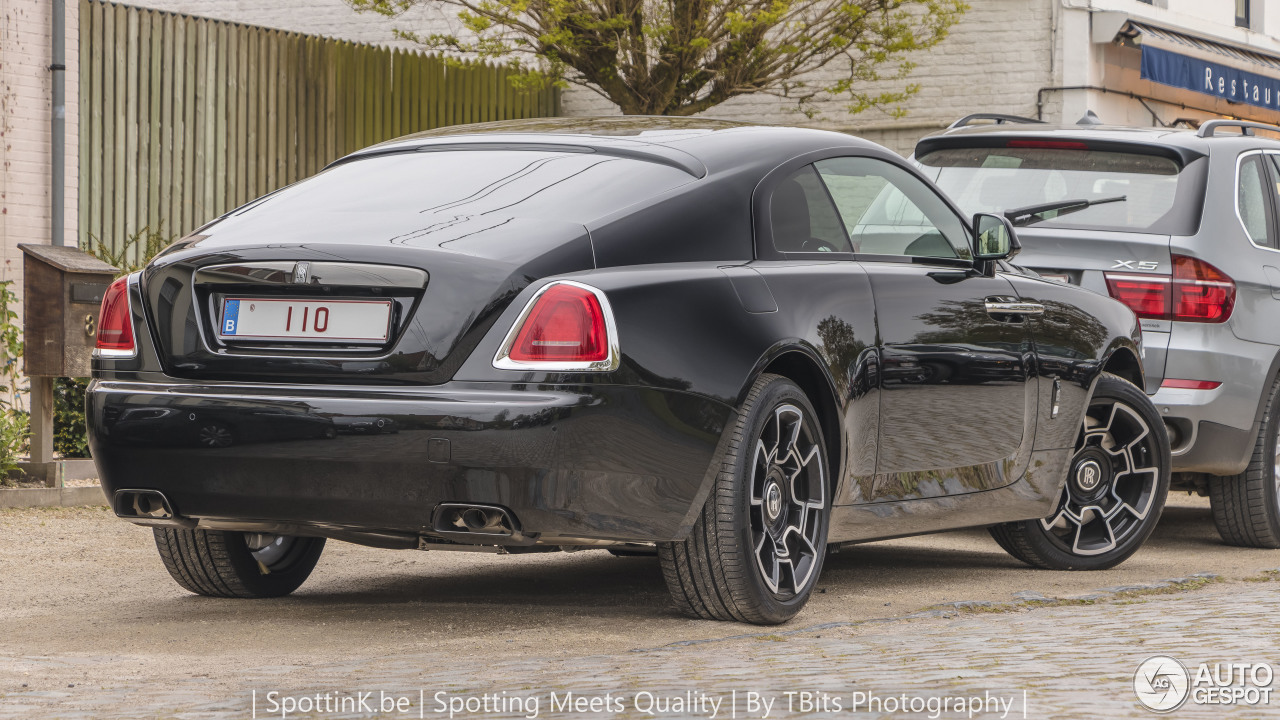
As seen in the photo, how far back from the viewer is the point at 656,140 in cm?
539

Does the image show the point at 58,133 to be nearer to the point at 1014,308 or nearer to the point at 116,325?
the point at 116,325

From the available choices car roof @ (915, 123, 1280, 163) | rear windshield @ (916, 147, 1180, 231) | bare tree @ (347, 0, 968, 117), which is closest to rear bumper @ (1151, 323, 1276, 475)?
rear windshield @ (916, 147, 1180, 231)

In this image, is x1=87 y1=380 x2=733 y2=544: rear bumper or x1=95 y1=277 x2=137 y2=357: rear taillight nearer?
x1=87 y1=380 x2=733 y2=544: rear bumper

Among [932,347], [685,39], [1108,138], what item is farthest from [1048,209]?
[685,39]

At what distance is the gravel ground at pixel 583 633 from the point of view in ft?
13.0

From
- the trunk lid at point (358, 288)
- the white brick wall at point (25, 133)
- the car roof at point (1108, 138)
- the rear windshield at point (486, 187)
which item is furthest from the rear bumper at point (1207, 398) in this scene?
the white brick wall at point (25, 133)

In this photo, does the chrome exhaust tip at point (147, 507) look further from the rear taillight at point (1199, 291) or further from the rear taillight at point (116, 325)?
the rear taillight at point (1199, 291)

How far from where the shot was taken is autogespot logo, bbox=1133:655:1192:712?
3730 mm

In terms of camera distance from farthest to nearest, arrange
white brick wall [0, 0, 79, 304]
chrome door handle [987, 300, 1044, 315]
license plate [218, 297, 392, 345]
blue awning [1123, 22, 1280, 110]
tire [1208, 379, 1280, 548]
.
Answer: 1. blue awning [1123, 22, 1280, 110]
2. white brick wall [0, 0, 79, 304]
3. tire [1208, 379, 1280, 548]
4. chrome door handle [987, 300, 1044, 315]
5. license plate [218, 297, 392, 345]

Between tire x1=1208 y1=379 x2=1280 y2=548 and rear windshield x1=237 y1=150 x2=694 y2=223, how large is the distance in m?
3.70

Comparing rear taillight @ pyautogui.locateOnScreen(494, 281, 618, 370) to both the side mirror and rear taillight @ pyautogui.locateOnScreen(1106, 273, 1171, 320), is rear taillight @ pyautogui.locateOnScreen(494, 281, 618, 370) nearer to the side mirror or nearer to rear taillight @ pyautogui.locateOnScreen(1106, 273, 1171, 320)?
the side mirror

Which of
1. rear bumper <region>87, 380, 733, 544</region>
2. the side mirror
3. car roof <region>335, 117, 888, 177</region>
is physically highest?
car roof <region>335, 117, 888, 177</region>

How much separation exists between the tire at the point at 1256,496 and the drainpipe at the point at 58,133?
8193 mm

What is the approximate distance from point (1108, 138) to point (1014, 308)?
6.52ft
